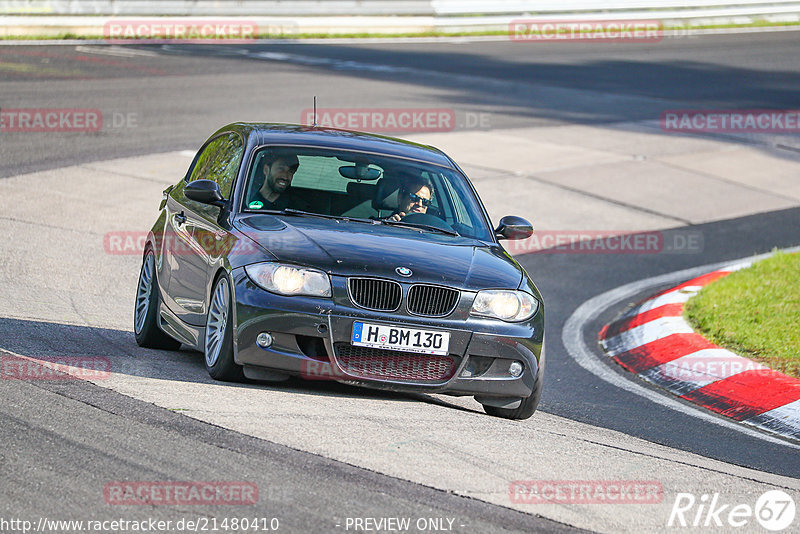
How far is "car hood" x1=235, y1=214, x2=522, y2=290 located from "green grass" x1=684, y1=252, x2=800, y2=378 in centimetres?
289

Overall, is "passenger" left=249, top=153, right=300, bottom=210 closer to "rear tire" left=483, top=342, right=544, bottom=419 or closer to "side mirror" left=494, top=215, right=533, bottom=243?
"side mirror" left=494, top=215, right=533, bottom=243

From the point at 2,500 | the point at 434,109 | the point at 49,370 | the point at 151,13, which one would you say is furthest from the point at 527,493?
the point at 151,13

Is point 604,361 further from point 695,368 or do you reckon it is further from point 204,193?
point 204,193

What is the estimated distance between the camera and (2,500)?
4.73m

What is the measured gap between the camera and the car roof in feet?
26.7

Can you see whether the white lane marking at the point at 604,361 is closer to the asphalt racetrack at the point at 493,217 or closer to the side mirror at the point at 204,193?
the asphalt racetrack at the point at 493,217

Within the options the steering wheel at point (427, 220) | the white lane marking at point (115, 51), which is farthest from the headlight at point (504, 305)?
the white lane marking at point (115, 51)

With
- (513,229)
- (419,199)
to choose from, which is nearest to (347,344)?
(419,199)

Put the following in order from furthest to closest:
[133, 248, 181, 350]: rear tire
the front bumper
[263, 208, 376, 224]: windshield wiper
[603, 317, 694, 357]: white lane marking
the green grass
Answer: [603, 317, 694, 357]: white lane marking → the green grass → [133, 248, 181, 350]: rear tire → [263, 208, 376, 224]: windshield wiper → the front bumper

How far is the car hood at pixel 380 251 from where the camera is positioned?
22.3 ft

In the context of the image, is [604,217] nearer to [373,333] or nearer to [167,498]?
[373,333]

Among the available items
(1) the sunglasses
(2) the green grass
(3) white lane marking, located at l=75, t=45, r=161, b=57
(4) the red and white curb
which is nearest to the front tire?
(1) the sunglasses

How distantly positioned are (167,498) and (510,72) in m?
24.7

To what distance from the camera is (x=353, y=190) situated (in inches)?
313
